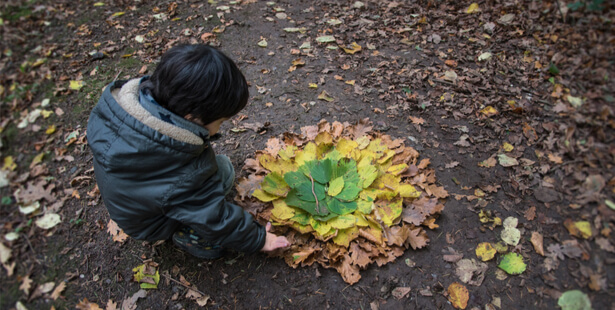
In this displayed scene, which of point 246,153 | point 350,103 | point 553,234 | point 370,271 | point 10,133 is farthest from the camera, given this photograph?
point 350,103

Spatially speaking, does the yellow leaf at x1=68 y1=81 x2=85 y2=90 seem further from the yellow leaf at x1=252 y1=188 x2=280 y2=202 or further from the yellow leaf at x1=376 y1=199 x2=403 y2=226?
the yellow leaf at x1=376 y1=199 x2=403 y2=226

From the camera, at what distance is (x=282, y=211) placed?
2.22 m

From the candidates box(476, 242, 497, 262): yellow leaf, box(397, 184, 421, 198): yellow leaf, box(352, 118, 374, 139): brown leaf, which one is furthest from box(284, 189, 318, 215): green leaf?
box(476, 242, 497, 262): yellow leaf

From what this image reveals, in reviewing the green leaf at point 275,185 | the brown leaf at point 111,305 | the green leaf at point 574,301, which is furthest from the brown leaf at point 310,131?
the green leaf at point 574,301

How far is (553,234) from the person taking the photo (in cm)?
144

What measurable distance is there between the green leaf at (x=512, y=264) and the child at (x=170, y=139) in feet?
5.11

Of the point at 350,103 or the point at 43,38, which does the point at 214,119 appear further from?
the point at 43,38

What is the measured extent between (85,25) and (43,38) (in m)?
0.53

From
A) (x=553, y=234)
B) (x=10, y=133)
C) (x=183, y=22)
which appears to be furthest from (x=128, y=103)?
(x=183, y=22)

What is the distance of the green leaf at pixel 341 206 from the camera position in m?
2.18

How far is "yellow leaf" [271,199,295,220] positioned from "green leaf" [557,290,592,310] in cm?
145

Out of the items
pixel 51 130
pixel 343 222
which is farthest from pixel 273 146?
pixel 51 130

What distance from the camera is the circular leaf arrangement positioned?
209 centimetres

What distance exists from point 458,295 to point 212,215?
1477 mm
